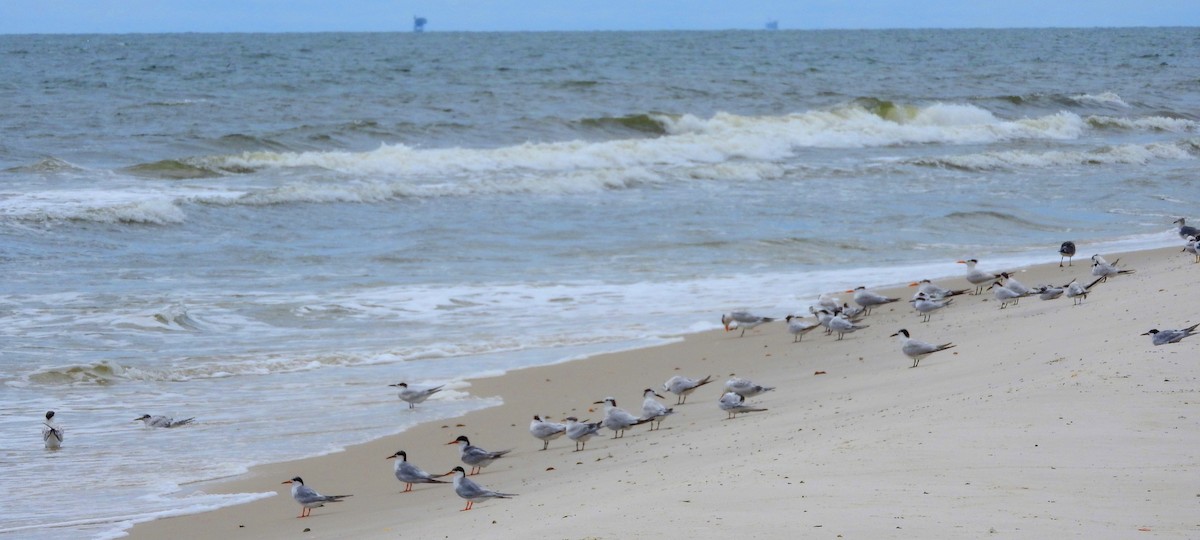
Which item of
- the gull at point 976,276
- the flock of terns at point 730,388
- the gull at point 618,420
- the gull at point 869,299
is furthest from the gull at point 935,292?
the gull at point 618,420

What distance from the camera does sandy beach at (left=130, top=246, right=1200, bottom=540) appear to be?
4.59m

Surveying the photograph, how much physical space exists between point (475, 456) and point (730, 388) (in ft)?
6.09

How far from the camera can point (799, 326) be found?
10.5m

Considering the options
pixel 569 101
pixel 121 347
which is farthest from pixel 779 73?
pixel 121 347

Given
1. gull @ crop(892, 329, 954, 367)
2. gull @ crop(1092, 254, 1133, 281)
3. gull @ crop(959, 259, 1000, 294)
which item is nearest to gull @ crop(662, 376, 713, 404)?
gull @ crop(892, 329, 954, 367)

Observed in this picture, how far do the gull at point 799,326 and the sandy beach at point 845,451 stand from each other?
16cm

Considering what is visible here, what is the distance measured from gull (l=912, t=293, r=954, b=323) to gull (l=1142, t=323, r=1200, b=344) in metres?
3.63

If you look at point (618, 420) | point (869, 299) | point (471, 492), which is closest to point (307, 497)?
point (471, 492)

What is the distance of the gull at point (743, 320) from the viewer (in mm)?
10867

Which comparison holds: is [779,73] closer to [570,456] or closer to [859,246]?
[859,246]

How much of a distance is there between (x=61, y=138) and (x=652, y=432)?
848 inches

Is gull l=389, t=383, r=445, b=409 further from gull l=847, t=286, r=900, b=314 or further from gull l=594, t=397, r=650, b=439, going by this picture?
gull l=847, t=286, r=900, b=314

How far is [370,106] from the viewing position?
34.3m

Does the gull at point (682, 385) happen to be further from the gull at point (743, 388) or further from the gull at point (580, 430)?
the gull at point (580, 430)
